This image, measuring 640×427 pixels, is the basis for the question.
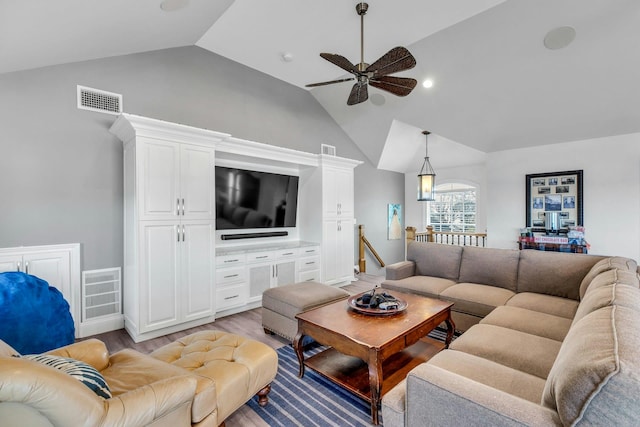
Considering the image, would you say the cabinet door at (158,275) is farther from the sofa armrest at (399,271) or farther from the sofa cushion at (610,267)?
the sofa cushion at (610,267)

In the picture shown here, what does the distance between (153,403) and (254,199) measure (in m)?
3.48

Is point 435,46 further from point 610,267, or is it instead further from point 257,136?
point 610,267

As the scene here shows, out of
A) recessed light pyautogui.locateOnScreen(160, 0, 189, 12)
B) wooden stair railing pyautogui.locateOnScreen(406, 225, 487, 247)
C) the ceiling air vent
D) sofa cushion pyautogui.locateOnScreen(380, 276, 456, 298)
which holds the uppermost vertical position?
recessed light pyautogui.locateOnScreen(160, 0, 189, 12)

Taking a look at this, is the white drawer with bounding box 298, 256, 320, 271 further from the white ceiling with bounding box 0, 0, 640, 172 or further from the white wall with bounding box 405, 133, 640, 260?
the white wall with bounding box 405, 133, 640, 260

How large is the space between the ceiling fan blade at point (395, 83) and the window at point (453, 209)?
490 cm

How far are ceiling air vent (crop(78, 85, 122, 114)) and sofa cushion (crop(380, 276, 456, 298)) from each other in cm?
380

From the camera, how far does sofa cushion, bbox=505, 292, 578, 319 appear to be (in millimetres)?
2577

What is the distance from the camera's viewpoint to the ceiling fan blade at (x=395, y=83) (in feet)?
9.37

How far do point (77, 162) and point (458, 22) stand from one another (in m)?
4.59

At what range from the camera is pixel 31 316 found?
2.32 metres

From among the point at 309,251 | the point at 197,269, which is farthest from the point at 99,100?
the point at 309,251

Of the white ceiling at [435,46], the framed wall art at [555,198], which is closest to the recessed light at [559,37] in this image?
the white ceiling at [435,46]

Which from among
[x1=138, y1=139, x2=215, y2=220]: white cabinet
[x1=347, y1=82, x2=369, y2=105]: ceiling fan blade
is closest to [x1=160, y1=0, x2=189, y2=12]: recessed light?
[x1=138, y1=139, x2=215, y2=220]: white cabinet

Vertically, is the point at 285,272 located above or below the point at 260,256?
below
